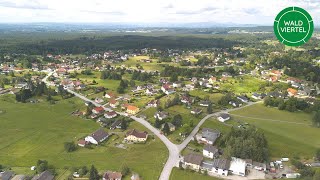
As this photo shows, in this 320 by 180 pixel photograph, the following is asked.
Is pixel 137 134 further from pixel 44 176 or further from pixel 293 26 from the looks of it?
pixel 293 26

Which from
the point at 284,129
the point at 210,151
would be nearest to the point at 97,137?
the point at 210,151

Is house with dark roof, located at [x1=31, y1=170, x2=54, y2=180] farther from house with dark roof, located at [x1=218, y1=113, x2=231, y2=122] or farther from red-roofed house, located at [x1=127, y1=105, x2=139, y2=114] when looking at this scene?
house with dark roof, located at [x1=218, y1=113, x2=231, y2=122]

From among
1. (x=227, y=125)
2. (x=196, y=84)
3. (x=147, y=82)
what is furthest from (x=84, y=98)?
(x=227, y=125)

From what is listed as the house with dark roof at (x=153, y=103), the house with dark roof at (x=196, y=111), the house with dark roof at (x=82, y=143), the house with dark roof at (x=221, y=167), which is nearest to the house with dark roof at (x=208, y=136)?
the house with dark roof at (x=221, y=167)

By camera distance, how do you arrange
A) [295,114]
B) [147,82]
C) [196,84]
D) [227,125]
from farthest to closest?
[147,82] → [196,84] → [295,114] → [227,125]

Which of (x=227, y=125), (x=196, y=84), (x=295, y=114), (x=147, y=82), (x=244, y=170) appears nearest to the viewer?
(x=244, y=170)

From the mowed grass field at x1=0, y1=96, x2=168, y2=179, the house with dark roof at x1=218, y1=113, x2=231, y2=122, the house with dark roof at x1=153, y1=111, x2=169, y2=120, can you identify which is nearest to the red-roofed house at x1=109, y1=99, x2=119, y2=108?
the mowed grass field at x1=0, y1=96, x2=168, y2=179

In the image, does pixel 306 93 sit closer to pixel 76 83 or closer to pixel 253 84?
pixel 253 84
